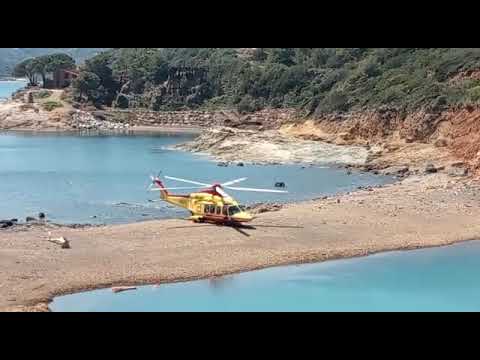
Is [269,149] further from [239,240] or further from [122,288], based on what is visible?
[122,288]

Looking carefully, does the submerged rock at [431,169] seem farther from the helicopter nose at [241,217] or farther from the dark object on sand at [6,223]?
the dark object on sand at [6,223]

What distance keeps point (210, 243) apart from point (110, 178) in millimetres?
18273

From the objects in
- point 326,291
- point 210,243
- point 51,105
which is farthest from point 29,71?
point 326,291

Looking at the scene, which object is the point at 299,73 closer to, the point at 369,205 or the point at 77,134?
the point at 77,134

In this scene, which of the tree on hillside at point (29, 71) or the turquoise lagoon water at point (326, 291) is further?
the tree on hillside at point (29, 71)

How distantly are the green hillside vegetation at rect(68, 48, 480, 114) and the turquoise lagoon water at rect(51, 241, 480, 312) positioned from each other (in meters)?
22.8

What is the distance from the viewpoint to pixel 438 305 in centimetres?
1480

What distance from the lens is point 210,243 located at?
19062mm

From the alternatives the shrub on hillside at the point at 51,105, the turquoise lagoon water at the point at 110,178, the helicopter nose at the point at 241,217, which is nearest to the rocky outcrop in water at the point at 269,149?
the turquoise lagoon water at the point at 110,178

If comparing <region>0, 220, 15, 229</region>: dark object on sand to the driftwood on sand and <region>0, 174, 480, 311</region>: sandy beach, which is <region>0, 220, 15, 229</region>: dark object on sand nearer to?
<region>0, 174, 480, 311</region>: sandy beach

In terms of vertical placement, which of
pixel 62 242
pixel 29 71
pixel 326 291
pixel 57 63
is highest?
pixel 57 63

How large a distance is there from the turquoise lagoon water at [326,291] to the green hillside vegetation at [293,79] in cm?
2278

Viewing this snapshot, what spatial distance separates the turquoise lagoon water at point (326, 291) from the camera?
1434 centimetres

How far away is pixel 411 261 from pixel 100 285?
753 cm
